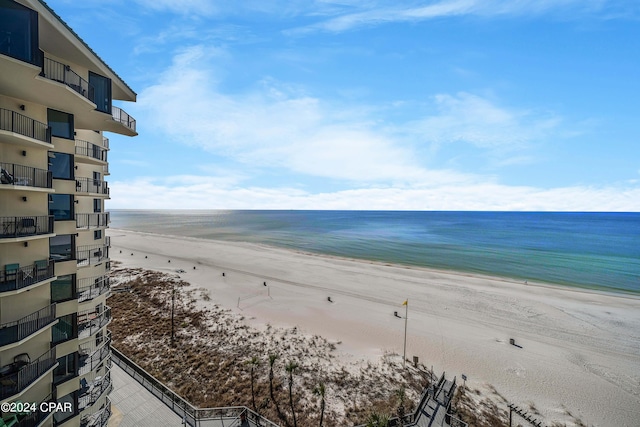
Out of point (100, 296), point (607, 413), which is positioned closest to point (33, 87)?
point (100, 296)

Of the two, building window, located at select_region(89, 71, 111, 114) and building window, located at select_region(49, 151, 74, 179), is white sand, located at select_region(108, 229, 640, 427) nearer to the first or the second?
building window, located at select_region(49, 151, 74, 179)

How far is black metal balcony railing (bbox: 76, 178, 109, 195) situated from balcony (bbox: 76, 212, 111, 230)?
120cm

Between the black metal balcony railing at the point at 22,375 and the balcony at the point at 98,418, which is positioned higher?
the black metal balcony railing at the point at 22,375

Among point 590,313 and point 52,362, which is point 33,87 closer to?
point 52,362

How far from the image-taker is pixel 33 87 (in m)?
8.74

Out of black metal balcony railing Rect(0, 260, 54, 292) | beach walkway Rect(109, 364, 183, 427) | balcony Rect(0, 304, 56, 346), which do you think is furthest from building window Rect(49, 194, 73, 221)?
beach walkway Rect(109, 364, 183, 427)

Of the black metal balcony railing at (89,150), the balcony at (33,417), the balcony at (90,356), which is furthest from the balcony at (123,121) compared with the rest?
the balcony at (33,417)

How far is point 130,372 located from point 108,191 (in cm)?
1375

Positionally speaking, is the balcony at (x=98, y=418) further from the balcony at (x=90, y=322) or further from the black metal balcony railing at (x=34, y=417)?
the balcony at (x=90, y=322)

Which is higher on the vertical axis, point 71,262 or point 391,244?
point 71,262

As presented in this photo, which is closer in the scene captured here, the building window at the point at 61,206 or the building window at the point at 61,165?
the building window at the point at 61,165

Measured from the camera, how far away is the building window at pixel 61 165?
10578mm

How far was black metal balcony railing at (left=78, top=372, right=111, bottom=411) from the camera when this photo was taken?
11.9m

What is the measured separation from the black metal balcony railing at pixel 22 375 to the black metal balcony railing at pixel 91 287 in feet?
10.5
